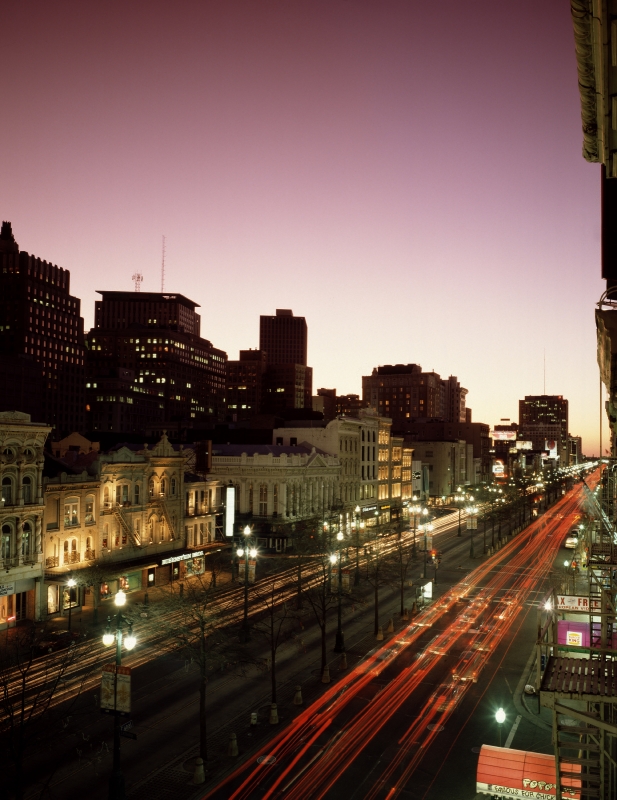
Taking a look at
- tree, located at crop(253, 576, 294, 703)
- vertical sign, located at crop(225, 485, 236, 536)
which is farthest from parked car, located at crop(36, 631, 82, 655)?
vertical sign, located at crop(225, 485, 236, 536)

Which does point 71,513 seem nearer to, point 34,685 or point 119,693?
point 34,685

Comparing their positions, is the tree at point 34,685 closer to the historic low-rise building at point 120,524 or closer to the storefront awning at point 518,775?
the historic low-rise building at point 120,524

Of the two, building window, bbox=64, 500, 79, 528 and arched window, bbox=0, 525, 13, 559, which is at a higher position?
building window, bbox=64, 500, 79, 528

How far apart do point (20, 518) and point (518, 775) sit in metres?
37.1

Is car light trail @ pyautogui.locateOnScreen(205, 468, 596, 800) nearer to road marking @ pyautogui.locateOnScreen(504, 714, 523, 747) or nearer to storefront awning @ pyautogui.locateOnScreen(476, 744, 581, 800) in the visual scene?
road marking @ pyautogui.locateOnScreen(504, 714, 523, 747)

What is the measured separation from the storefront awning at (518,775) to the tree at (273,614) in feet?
57.6

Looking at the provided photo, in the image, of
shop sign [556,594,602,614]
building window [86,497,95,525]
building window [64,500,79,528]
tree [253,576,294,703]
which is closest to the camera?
shop sign [556,594,602,614]

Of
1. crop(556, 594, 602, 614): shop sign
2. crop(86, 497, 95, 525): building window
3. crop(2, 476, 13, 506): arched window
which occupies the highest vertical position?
crop(2, 476, 13, 506): arched window

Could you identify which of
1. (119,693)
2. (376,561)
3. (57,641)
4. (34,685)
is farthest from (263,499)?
(119,693)

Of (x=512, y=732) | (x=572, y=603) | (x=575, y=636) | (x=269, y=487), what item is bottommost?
(x=512, y=732)

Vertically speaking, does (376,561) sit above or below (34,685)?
above

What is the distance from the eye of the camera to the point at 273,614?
4378 centimetres

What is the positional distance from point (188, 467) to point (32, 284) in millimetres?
136730

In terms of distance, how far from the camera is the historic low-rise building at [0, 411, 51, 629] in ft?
154
